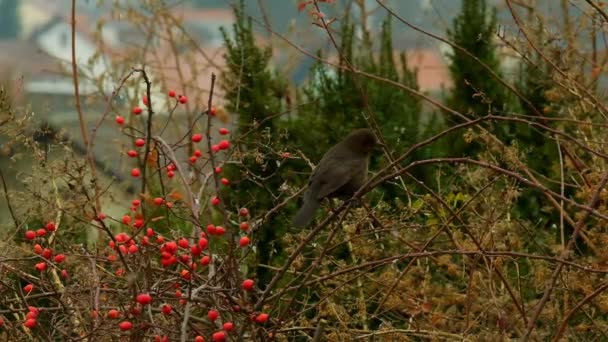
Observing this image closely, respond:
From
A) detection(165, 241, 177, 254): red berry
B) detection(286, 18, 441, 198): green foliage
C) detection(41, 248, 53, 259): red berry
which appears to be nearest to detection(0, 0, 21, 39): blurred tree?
detection(286, 18, 441, 198): green foliage

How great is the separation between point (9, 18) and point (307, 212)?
9724 millimetres

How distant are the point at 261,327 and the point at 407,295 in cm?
163

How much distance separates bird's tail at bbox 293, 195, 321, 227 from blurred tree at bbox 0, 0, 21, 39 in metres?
8.21

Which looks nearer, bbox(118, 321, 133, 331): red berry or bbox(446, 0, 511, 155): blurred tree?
bbox(118, 321, 133, 331): red berry

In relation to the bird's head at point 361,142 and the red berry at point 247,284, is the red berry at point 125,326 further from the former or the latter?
the bird's head at point 361,142

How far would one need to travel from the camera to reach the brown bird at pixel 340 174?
5043 millimetres

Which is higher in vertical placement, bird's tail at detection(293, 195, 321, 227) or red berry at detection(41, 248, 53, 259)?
red berry at detection(41, 248, 53, 259)

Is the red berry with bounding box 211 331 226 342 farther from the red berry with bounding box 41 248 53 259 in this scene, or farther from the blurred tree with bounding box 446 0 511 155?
the blurred tree with bounding box 446 0 511 155

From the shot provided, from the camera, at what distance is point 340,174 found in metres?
5.11

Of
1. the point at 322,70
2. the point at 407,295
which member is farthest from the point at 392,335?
the point at 322,70

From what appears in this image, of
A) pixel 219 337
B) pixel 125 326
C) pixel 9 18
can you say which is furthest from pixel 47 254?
pixel 9 18

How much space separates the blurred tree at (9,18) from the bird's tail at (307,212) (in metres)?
8.21

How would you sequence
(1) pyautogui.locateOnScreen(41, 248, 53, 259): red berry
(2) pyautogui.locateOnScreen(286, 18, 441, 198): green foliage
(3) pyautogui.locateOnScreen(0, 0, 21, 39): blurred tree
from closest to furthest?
1. (1) pyautogui.locateOnScreen(41, 248, 53, 259): red berry
2. (2) pyautogui.locateOnScreen(286, 18, 441, 198): green foliage
3. (3) pyautogui.locateOnScreen(0, 0, 21, 39): blurred tree

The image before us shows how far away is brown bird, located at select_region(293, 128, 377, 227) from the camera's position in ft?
16.5
